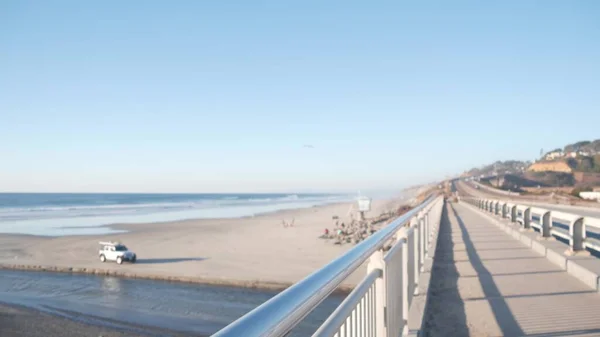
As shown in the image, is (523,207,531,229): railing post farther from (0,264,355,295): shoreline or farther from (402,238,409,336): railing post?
(402,238,409,336): railing post

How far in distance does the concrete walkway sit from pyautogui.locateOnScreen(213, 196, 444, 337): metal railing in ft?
4.15

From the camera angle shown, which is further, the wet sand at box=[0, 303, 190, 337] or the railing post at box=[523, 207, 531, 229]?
the wet sand at box=[0, 303, 190, 337]

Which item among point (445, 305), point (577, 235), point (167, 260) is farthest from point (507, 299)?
point (167, 260)

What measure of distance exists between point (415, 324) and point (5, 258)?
31059mm

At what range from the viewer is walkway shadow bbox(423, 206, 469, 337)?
489 cm

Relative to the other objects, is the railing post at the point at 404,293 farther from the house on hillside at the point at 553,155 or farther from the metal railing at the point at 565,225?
the house on hillside at the point at 553,155

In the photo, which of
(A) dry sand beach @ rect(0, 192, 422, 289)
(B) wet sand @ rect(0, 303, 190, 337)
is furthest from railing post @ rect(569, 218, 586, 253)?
(B) wet sand @ rect(0, 303, 190, 337)

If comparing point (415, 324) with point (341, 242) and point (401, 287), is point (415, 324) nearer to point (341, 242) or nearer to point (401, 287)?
point (401, 287)

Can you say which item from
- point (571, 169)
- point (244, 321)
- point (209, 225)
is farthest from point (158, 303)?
point (571, 169)

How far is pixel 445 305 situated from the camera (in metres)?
5.89

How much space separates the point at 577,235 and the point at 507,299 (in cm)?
364

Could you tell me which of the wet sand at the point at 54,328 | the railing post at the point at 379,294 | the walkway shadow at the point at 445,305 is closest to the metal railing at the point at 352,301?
the railing post at the point at 379,294

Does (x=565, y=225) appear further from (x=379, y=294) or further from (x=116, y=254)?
(x=116, y=254)

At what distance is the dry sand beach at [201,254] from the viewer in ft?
74.7
